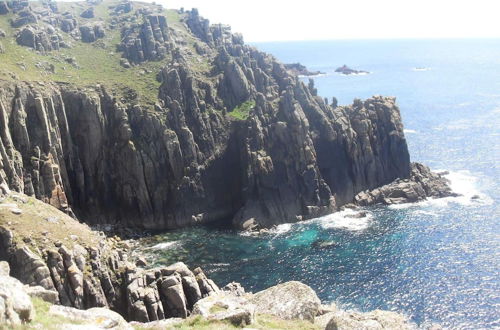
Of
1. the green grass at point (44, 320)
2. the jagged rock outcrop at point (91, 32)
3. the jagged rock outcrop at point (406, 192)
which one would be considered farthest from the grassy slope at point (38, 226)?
the jagged rock outcrop at point (91, 32)

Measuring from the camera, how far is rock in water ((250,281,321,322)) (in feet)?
133

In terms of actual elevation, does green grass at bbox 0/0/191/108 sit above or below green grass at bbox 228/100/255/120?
above

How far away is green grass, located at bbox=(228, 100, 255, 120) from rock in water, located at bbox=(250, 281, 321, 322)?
277 ft

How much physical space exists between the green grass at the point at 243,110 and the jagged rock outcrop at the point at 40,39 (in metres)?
53.7

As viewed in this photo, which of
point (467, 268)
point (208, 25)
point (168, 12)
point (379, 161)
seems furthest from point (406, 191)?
point (168, 12)

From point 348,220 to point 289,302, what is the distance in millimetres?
68530

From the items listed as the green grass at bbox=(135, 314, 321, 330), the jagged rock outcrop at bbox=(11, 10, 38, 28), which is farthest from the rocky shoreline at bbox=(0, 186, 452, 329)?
the jagged rock outcrop at bbox=(11, 10, 38, 28)

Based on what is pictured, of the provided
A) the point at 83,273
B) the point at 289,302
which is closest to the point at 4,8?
the point at 83,273

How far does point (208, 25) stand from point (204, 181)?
77.6m

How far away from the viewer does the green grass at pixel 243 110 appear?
125m

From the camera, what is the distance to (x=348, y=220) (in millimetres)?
107375

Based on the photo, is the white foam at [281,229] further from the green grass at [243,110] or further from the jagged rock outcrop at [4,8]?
the jagged rock outcrop at [4,8]

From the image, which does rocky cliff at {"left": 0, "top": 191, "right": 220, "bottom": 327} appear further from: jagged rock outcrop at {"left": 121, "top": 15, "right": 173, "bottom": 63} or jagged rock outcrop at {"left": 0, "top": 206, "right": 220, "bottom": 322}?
jagged rock outcrop at {"left": 121, "top": 15, "right": 173, "bottom": 63}

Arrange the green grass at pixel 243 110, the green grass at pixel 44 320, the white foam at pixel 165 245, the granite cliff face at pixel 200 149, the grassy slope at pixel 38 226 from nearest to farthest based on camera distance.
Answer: the green grass at pixel 44 320, the grassy slope at pixel 38 226, the white foam at pixel 165 245, the granite cliff face at pixel 200 149, the green grass at pixel 243 110
